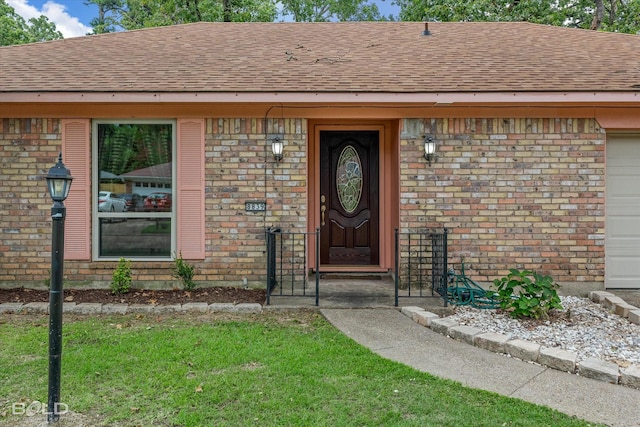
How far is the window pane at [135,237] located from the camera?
6.03 meters

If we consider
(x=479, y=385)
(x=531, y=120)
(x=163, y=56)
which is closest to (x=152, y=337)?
(x=479, y=385)

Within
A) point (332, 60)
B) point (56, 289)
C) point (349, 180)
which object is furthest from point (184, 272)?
point (332, 60)

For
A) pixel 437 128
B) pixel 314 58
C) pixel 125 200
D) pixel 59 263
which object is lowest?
pixel 59 263

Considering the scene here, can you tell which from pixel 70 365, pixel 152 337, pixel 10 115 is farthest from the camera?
pixel 10 115

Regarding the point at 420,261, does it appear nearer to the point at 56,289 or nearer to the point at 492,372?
the point at 492,372

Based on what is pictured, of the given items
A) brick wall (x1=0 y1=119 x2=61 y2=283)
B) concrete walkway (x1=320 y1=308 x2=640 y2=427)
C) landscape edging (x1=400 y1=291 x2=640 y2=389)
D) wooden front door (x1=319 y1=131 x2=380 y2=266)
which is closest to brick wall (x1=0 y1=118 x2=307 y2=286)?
brick wall (x1=0 y1=119 x2=61 y2=283)

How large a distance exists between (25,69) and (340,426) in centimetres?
652

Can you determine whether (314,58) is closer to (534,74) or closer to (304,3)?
(534,74)

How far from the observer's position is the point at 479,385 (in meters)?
3.19

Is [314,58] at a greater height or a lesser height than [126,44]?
lesser

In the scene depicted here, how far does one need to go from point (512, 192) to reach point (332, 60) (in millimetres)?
3215

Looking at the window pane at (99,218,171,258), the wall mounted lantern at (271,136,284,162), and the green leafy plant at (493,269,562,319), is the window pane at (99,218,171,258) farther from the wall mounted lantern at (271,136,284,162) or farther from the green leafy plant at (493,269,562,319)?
the green leafy plant at (493,269,562,319)

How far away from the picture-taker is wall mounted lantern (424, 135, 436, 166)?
228 inches

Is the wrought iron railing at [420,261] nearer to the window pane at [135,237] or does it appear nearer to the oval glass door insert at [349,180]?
the oval glass door insert at [349,180]
